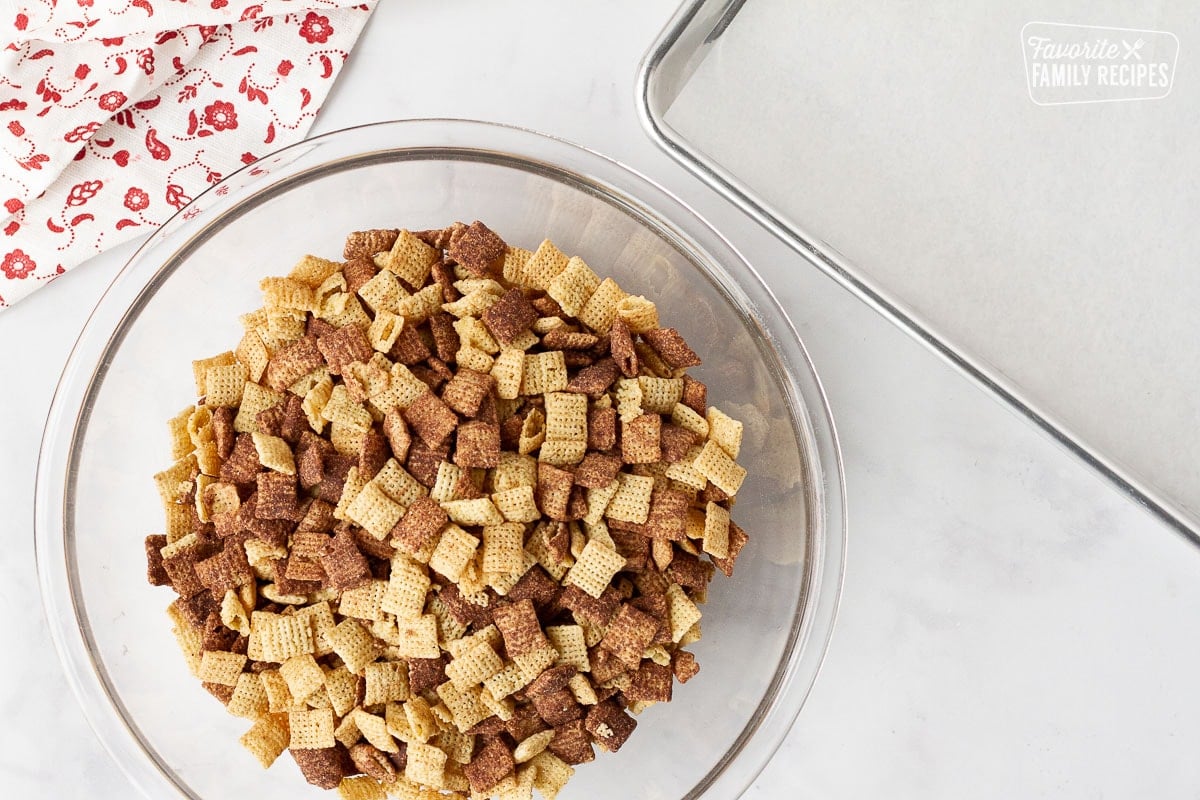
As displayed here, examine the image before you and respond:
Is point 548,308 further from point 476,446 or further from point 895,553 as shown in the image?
point 895,553

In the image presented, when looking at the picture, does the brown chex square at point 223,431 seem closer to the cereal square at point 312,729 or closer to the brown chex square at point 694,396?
the cereal square at point 312,729

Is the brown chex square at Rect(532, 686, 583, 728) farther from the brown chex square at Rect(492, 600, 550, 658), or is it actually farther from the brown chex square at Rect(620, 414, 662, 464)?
the brown chex square at Rect(620, 414, 662, 464)

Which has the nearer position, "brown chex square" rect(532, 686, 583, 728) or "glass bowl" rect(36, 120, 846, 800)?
"brown chex square" rect(532, 686, 583, 728)

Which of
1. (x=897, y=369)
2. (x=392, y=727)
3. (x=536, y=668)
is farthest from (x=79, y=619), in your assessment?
(x=897, y=369)

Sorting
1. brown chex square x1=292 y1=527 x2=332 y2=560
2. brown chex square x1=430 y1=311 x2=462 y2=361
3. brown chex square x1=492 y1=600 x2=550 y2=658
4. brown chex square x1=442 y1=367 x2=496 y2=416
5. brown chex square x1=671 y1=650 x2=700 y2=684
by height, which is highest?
brown chex square x1=430 y1=311 x2=462 y2=361

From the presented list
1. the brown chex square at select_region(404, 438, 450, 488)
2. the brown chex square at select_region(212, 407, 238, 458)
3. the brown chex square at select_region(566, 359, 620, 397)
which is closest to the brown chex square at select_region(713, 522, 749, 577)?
the brown chex square at select_region(566, 359, 620, 397)

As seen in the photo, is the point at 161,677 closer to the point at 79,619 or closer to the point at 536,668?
the point at 79,619
